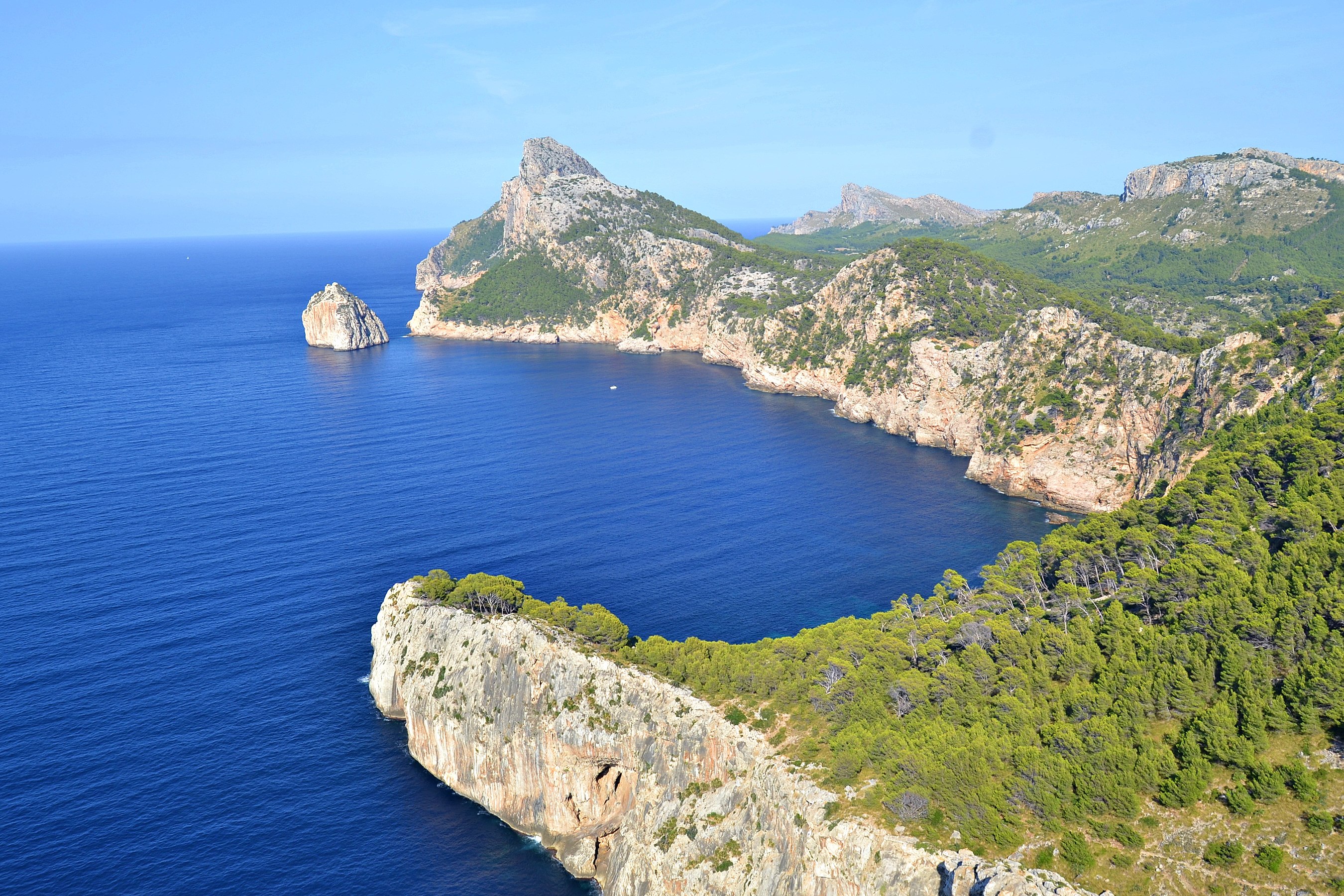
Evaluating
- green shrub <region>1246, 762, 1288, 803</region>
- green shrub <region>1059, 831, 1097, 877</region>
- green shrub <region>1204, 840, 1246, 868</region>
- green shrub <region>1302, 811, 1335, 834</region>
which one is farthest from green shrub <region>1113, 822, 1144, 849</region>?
green shrub <region>1302, 811, 1335, 834</region>

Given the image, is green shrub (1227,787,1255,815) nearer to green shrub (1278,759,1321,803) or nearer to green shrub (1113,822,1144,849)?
green shrub (1278,759,1321,803)

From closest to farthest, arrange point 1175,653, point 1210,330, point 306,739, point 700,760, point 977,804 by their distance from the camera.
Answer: point 977,804 < point 1175,653 < point 700,760 < point 306,739 < point 1210,330

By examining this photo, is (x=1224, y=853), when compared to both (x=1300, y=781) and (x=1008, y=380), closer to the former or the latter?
(x=1300, y=781)

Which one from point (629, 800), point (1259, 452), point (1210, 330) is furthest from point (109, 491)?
point (1210, 330)

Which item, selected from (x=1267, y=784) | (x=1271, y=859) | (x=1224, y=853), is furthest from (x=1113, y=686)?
(x=1271, y=859)

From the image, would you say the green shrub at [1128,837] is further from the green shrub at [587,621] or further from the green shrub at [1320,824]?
the green shrub at [587,621]

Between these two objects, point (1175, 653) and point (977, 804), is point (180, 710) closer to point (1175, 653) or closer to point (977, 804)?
point (977, 804)
